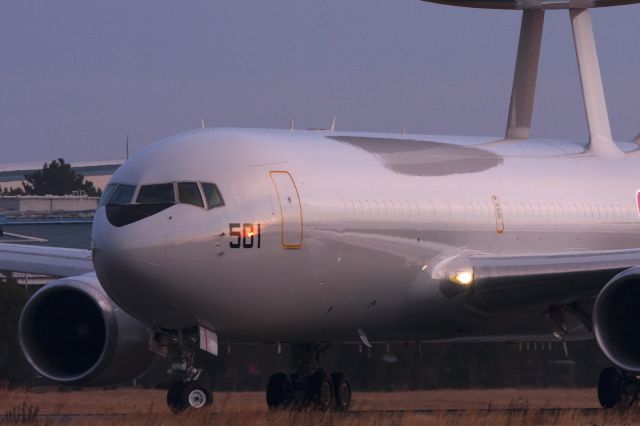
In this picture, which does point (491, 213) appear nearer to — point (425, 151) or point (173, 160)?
point (425, 151)

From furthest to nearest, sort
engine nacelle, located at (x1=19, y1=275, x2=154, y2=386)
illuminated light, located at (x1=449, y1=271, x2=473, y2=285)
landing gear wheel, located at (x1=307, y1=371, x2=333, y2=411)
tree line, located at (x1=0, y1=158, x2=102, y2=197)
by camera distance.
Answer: tree line, located at (x1=0, y1=158, x2=102, y2=197), landing gear wheel, located at (x1=307, y1=371, x2=333, y2=411), illuminated light, located at (x1=449, y1=271, x2=473, y2=285), engine nacelle, located at (x1=19, y1=275, x2=154, y2=386)

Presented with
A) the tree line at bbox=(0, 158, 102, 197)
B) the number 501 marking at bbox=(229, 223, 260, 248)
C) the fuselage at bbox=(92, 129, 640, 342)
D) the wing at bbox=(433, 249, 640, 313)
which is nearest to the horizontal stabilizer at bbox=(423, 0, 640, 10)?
the fuselage at bbox=(92, 129, 640, 342)

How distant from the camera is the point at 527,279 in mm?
23781

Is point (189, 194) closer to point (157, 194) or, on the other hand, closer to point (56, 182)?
point (157, 194)

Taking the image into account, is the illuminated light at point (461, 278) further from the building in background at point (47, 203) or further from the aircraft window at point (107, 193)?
the building in background at point (47, 203)

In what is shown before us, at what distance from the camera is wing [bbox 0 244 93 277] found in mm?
26469

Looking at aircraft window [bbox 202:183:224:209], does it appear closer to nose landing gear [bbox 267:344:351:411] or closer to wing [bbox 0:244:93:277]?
nose landing gear [bbox 267:344:351:411]

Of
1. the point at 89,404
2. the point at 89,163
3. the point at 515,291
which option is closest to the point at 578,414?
the point at 515,291

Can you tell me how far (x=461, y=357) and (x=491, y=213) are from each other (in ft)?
18.9

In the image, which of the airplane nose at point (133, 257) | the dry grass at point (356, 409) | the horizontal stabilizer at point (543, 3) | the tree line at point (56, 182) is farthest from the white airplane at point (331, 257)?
the tree line at point (56, 182)

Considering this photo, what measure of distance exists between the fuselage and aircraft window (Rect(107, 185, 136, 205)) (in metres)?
0.08

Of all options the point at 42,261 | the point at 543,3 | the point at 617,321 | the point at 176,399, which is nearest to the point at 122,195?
the point at 176,399

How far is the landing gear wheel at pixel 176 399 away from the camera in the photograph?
2123cm

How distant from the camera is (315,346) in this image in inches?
987
